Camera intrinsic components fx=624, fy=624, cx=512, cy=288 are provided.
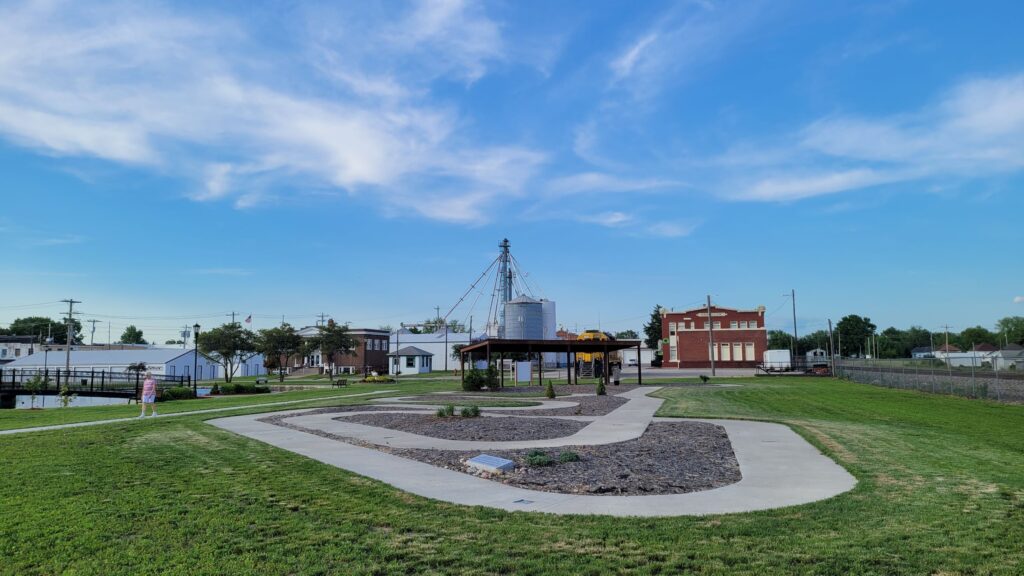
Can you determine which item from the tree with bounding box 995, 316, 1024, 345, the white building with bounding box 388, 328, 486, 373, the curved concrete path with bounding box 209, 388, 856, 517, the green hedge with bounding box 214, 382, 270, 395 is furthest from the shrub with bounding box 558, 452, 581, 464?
the tree with bounding box 995, 316, 1024, 345

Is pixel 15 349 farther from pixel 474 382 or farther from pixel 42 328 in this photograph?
pixel 474 382

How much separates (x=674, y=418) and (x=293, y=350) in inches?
2263

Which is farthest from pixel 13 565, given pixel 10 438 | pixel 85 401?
pixel 85 401

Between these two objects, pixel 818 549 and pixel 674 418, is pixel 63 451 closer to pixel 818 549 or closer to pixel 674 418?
pixel 818 549

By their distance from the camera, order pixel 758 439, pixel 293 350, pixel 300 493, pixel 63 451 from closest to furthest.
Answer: pixel 300 493
pixel 63 451
pixel 758 439
pixel 293 350

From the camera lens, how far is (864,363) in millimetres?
53062

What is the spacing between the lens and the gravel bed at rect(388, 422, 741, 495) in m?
8.20

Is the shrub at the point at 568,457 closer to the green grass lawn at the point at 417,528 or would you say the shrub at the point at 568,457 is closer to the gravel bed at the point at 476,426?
the gravel bed at the point at 476,426

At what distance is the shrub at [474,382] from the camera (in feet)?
105

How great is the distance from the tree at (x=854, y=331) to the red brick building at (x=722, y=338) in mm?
90448

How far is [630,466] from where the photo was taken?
9633 mm

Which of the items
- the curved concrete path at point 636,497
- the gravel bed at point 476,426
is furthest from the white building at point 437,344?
the curved concrete path at point 636,497

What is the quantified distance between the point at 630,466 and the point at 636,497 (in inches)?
84.4

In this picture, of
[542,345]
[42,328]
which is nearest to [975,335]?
[542,345]
